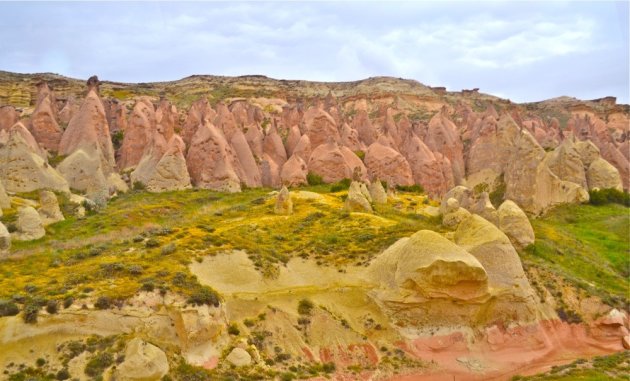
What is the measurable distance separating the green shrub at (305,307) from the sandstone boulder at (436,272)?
334cm

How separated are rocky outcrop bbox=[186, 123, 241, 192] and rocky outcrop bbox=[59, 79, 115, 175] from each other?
634 centimetres

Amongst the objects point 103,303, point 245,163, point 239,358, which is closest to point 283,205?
point 239,358

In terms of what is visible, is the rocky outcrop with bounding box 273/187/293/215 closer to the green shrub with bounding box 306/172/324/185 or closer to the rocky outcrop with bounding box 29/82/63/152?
the green shrub with bounding box 306/172/324/185

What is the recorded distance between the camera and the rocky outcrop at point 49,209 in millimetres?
33094

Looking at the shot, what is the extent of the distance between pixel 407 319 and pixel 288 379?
→ 6.29 meters

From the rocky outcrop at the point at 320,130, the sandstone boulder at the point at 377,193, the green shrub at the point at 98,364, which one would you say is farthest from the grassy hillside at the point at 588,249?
the rocky outcrop at the point at 320,130

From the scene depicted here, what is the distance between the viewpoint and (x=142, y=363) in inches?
697

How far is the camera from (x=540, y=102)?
134500 mm

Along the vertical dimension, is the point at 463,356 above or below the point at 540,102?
below

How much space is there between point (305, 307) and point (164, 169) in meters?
24.5

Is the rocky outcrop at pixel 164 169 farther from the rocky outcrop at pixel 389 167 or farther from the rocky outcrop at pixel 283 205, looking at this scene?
the rocky outcrop at pixel 389 167

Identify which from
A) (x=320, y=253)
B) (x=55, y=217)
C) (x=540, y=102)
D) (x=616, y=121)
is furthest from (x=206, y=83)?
(x=320, y=253)

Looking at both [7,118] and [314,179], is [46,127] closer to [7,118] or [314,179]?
[7,118]

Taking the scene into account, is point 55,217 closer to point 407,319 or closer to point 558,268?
point 407,319
